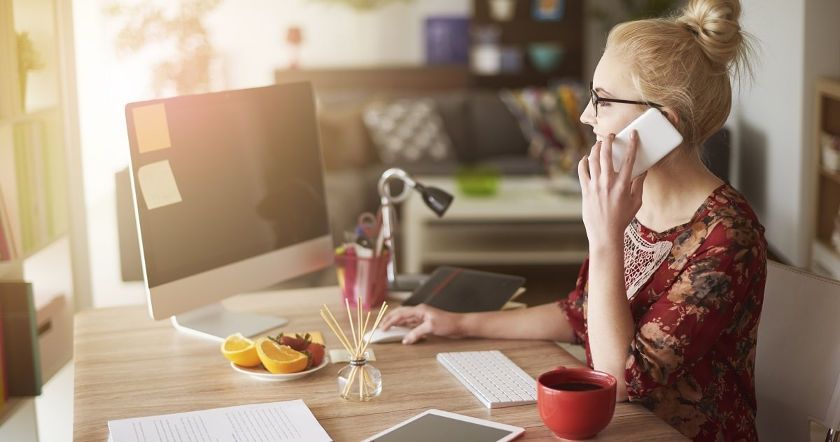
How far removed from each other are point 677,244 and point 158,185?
34.4 inches

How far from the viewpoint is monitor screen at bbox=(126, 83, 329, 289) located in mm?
1700

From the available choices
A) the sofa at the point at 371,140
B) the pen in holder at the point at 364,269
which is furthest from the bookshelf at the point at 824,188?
the pen in holder at the point at 364,269

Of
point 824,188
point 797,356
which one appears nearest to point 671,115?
point 797,356

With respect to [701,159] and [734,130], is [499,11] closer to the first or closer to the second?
[734,130]

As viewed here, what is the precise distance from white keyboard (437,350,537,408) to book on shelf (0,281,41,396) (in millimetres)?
1482

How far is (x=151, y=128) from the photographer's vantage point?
1.70m

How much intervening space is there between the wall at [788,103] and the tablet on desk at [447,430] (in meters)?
2.39

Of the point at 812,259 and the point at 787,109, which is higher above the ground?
the point at 787,109

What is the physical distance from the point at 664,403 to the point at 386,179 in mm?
872

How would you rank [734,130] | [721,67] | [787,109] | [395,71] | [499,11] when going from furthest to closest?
[499,11] < [395,71] < [734,130] < [787,109] < [721,67]

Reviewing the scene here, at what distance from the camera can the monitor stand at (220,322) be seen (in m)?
1.83

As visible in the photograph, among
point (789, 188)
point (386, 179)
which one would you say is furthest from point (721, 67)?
point (789, 188)

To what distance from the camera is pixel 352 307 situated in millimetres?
2021

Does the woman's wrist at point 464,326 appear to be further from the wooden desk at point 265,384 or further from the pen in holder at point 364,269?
the pen in holder at point 364,269
